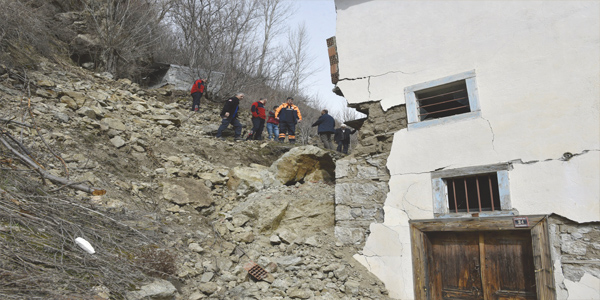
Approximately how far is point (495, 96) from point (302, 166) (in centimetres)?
424

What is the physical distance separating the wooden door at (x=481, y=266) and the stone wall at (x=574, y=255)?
33 centimetres

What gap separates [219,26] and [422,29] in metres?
10.6

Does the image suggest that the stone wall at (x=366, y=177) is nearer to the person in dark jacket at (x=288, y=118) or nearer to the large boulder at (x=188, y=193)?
the large boulder at (x=188, y=193)

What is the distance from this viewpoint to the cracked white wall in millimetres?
4586

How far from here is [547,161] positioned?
4.68 m

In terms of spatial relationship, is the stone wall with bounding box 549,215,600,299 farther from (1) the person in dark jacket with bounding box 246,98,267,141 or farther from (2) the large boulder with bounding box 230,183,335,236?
(1) the person in dark jacket with bounding box 246,98,267,141

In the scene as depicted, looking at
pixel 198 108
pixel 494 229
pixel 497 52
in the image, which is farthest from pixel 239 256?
pixel 198 108

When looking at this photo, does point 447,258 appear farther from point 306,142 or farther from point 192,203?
point 306,142

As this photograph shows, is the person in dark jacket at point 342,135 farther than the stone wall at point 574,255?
Yes

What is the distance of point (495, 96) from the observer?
5.23 meters

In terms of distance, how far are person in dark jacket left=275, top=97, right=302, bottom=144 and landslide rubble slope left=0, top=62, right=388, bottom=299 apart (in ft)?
5.84

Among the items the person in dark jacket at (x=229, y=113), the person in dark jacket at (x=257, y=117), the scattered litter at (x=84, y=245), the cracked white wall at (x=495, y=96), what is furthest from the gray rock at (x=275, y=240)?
the person in dark jacket at (x=257, y=117)

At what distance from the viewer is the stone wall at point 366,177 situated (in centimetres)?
596

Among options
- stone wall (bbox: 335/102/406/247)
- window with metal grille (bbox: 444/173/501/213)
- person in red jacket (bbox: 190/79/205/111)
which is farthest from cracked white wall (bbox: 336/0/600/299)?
person in red jacket (bbox: 190/79/205/111)
